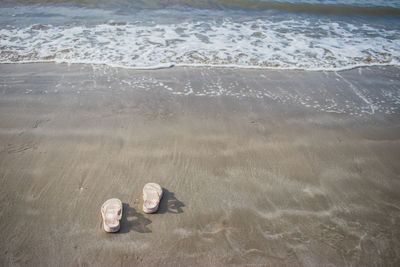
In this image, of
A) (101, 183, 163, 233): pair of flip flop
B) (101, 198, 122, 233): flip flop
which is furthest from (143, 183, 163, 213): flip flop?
(101, 198, 122, 233): flip flop

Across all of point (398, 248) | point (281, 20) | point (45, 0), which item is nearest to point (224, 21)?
point (281, 20)

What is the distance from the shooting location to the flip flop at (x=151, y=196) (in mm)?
2297

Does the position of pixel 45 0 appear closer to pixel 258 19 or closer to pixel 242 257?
pixel 258 19

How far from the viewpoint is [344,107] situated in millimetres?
4023

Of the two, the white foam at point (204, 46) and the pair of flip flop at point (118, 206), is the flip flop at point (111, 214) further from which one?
the white foam at point (204, 46)

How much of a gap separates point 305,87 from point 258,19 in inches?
201

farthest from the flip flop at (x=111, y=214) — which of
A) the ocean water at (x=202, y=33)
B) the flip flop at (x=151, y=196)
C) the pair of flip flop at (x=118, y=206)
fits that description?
the ocean water at (x=202, y=33)

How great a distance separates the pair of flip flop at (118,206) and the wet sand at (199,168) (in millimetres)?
78

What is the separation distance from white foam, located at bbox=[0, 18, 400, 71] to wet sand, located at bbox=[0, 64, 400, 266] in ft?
2.60

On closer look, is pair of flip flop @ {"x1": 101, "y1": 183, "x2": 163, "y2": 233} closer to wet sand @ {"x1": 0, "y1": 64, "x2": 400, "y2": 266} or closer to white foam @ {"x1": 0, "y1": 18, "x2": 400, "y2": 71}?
wet sand @ {"x1": 0, "y1": 64, "x2": 400, "y2": 266}

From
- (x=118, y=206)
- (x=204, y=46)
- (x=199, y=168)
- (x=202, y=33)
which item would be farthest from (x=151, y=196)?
(x=202, y=33)

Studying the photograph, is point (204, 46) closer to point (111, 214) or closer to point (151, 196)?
point (151, 196)

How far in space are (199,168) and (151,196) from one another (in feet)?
2.23

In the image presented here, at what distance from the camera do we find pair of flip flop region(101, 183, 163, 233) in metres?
2.16
